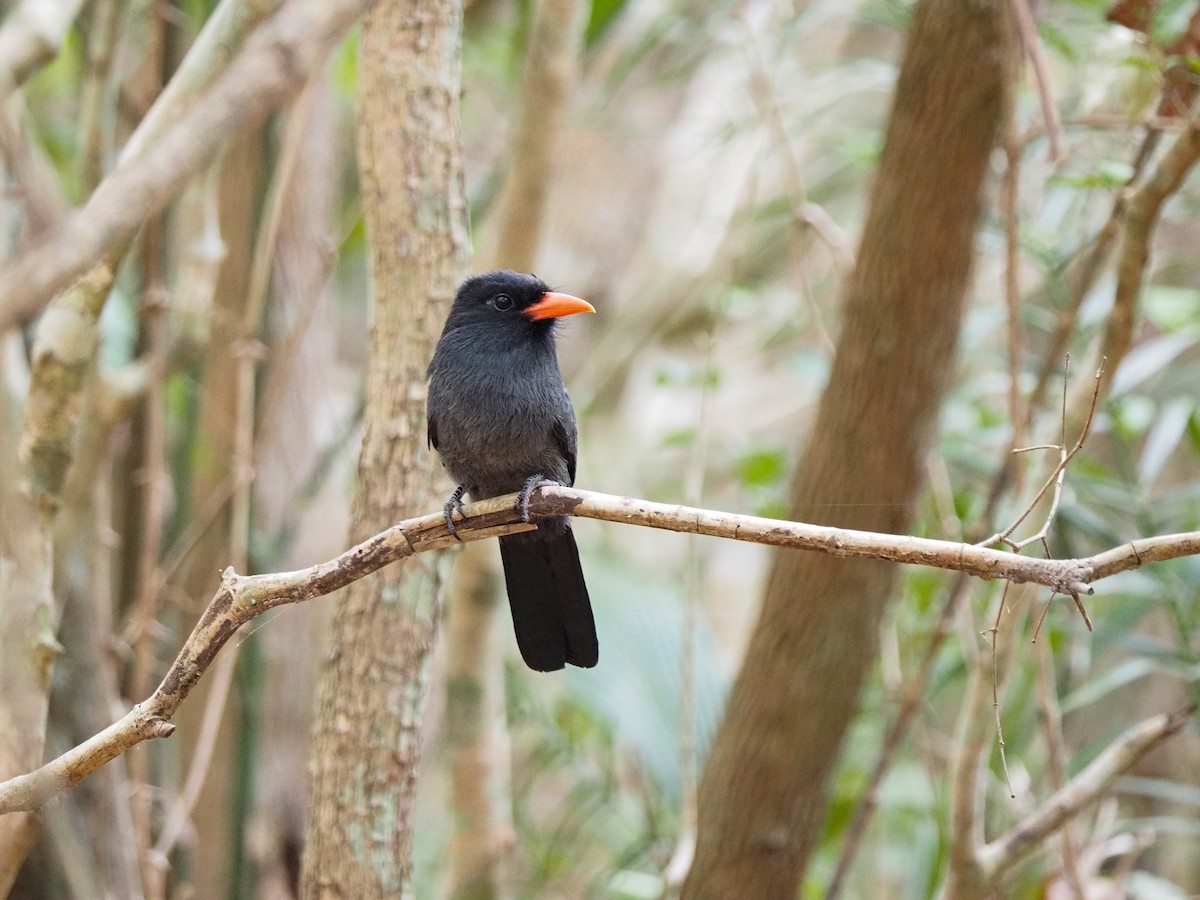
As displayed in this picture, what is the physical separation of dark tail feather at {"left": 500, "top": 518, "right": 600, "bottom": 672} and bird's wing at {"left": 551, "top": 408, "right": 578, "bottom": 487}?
259mm

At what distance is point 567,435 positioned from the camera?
3.18 metres

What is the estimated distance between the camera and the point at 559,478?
3.19 metres

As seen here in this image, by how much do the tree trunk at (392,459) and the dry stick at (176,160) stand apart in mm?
1900

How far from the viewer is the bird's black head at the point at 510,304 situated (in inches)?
128

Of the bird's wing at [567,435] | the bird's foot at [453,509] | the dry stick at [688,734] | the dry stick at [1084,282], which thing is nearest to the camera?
the bird's foot at [453,509]

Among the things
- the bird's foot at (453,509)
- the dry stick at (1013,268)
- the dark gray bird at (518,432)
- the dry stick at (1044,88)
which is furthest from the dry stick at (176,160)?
the dry stick at (1013,268)

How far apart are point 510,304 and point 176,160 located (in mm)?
2269

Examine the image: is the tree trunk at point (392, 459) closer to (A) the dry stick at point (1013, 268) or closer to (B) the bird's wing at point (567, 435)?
(B) the bird's wing at point (567, 435)

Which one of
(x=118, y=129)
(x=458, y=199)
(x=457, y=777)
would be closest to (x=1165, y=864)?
(x=457, y=777)

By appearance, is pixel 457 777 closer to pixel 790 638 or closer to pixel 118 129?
pixel 790 638

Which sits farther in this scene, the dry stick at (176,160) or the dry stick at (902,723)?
the dry stick at (902,723)

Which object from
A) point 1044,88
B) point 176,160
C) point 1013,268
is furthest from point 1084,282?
point 176,160

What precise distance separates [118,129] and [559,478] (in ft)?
10.1

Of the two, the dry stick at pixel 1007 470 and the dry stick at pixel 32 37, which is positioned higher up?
the dry stick at pixel 32 37
